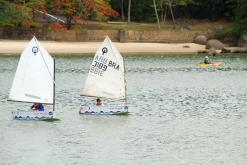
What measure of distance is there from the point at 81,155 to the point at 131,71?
4347 centimetres

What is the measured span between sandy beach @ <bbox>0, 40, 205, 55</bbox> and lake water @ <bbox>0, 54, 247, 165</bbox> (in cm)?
2579

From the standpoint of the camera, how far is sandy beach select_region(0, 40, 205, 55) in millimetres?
96781

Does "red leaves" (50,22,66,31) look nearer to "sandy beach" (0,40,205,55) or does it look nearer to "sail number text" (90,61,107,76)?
"sandy beach" (0,40,205,55)

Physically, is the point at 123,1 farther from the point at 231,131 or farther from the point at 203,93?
the point at 231,131

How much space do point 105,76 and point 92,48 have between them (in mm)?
49660

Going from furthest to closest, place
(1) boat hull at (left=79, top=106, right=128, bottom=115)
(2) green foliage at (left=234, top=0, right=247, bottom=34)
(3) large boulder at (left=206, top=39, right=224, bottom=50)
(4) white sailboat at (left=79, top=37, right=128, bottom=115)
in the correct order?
(2) green foliage at (left=234, top=0, right=247, bottom=34)
(3) large boulder at (left=206, top=39, right=224, bottom=50)
(4) white sailboat at (left=79, top=37, right=128, bottom=115)
(1) boat hull at (left=79, top=106, right=128, bottom=115)

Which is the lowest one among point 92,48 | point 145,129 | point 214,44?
point 145,129

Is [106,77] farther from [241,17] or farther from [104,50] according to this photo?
[241,17]

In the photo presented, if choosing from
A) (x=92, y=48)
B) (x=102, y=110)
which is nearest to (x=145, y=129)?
(x=102, y=110)

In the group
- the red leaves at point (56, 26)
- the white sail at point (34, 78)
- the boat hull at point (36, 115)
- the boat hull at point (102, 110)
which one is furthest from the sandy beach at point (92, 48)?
the boat hull at point (36, 115)

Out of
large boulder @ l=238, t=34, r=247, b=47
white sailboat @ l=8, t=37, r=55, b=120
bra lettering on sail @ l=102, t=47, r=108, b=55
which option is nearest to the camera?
white sailboat @ l=8, t=37, r=55, b=120

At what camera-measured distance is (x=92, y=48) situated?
3903 inches

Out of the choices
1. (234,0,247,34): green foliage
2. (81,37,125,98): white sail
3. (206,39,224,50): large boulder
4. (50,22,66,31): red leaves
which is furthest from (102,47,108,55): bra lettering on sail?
(234,0,247,34): green foliage

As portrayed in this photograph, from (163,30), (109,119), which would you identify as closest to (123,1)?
(163,30)
